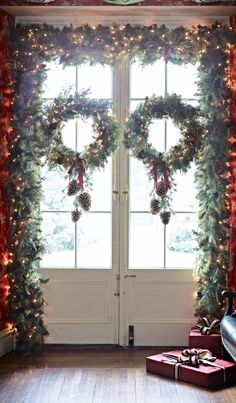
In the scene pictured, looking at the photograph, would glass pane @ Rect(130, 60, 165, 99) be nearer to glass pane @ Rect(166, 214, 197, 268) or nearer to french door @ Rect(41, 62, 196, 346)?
french door @ Rect(41, 62, 196, 346)

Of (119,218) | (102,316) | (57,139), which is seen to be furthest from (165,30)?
(102,316)

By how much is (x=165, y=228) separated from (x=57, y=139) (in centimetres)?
126

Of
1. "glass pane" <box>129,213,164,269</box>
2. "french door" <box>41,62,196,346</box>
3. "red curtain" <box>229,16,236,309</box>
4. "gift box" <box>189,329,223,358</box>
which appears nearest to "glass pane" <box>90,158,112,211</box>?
"french door" <box>41,62,196,346</box>

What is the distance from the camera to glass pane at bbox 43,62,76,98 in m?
6.07

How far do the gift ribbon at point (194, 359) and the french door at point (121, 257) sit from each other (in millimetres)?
833

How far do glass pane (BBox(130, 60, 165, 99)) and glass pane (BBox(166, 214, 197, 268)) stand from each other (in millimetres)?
1161

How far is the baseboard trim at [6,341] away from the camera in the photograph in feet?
19.0

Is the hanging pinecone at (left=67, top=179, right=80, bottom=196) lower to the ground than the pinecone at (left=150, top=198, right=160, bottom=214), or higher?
higher

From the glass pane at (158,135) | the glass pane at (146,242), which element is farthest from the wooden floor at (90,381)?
the glass pane at (158,135)

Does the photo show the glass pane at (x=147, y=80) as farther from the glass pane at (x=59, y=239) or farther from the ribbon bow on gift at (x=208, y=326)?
the ribbon bow on gift at (x=208, y=326)

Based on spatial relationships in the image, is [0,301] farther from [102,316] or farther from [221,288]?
[221,288]

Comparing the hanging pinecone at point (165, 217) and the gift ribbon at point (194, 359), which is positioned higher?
the hanging pinecone at point (165, 217)

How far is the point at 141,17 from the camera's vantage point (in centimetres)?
598

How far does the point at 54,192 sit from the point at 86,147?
0.52 metres
